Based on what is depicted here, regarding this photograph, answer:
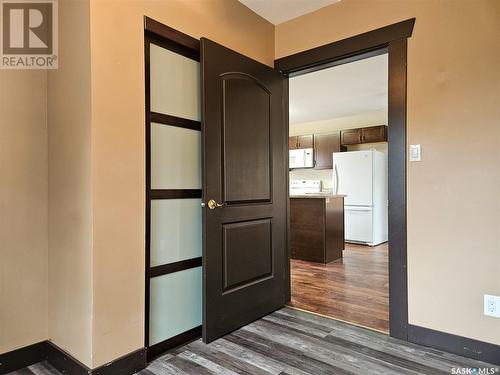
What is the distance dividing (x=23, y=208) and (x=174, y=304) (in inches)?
42.4

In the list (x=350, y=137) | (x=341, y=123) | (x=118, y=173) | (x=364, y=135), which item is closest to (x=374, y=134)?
(x=364, y=135)

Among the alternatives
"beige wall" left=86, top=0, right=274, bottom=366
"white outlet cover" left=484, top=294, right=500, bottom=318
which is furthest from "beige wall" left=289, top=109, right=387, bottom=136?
"beige wall" left=86, top=0, right=274, bottom=366

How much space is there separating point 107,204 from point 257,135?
1253 mm

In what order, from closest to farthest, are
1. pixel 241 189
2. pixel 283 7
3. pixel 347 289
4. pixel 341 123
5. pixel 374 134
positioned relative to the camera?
1. pixel 241 189
2. pixel 283 7
3. pixel 347 289
4. pixel 374 134
5. pixel 341 123

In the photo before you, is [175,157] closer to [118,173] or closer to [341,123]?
[118,173]

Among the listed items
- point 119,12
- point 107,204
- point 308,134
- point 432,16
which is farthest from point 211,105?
point 308,134

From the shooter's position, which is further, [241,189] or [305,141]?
[305,141]

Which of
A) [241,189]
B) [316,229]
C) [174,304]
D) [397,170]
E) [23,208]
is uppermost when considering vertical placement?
[397,170]

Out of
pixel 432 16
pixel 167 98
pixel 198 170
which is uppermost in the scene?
pixel 432 16

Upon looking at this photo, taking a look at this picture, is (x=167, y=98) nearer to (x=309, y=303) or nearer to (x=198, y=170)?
(x=198, y=170)

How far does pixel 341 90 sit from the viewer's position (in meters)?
4.78

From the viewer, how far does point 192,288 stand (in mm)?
2184

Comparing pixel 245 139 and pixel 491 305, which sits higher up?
pixel 245 139

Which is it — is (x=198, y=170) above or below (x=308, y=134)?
below
